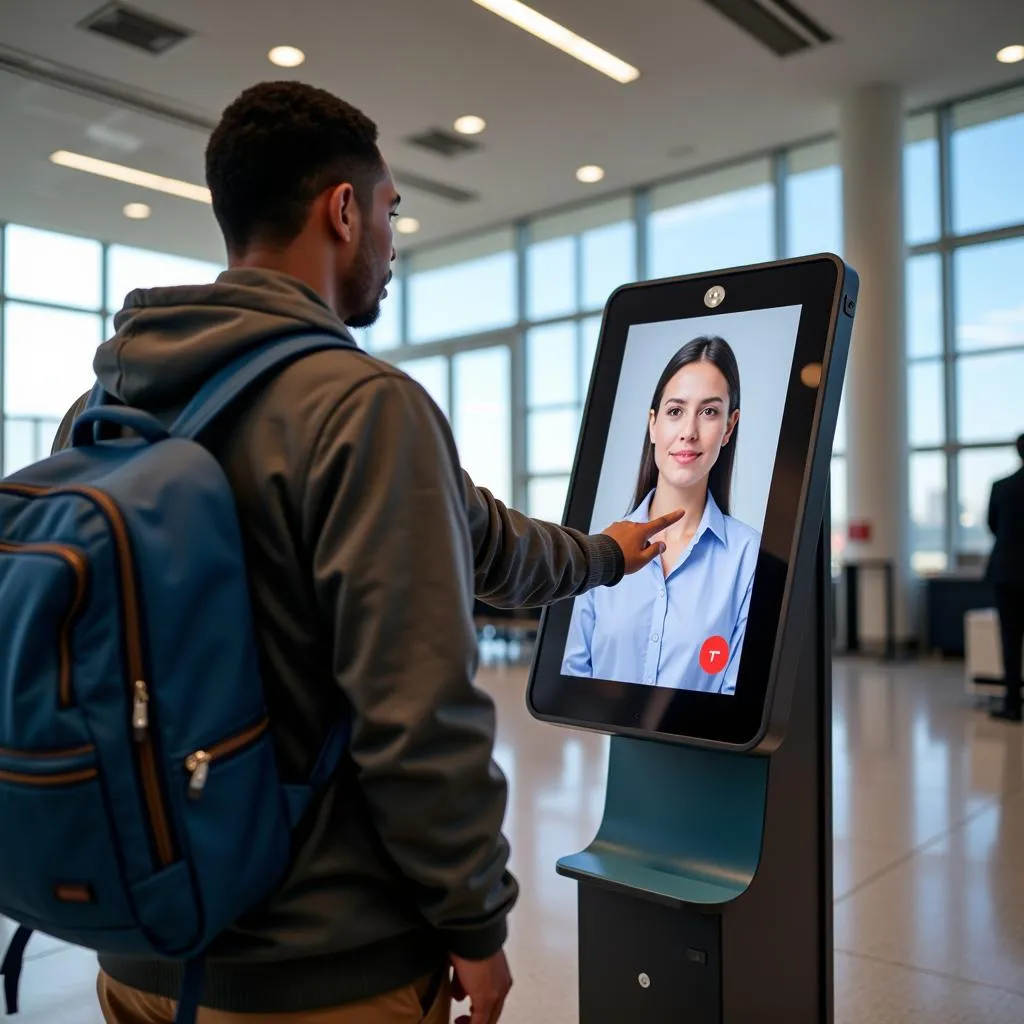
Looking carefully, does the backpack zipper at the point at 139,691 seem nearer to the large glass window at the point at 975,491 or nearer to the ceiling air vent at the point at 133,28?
the ceiling air vent at the point at 133,28

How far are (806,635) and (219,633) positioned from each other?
1.01 m

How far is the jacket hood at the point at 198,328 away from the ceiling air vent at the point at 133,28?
6825 mm

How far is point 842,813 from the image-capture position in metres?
3.75

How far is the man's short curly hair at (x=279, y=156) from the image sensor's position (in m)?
1.01

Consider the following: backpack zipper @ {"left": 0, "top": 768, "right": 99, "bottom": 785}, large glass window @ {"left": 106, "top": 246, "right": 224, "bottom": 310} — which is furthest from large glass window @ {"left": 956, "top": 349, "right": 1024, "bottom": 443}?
backpack zipper @ {"left": 0, "top": 768, "right": 99, "bottom": 785}

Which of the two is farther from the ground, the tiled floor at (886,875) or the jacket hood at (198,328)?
the jacket hood at (198,328)

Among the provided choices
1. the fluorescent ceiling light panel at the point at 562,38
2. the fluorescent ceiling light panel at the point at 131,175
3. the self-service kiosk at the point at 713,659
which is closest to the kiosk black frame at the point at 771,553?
the self-service kiosk at the point at 713,659

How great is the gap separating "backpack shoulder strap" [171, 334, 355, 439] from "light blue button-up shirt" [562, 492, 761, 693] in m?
0.73

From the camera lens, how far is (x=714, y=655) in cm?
145

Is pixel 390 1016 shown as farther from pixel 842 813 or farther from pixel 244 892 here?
pixel 842 813

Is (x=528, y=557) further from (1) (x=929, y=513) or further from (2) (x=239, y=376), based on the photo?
(1) (x=929, y=513)

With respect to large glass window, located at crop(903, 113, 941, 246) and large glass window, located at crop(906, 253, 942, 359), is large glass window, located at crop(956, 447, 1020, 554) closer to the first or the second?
large glass window, located at crop(906, 253, 942, 359)

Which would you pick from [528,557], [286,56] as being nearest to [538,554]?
[528,557]

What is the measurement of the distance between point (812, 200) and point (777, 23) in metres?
2.78
